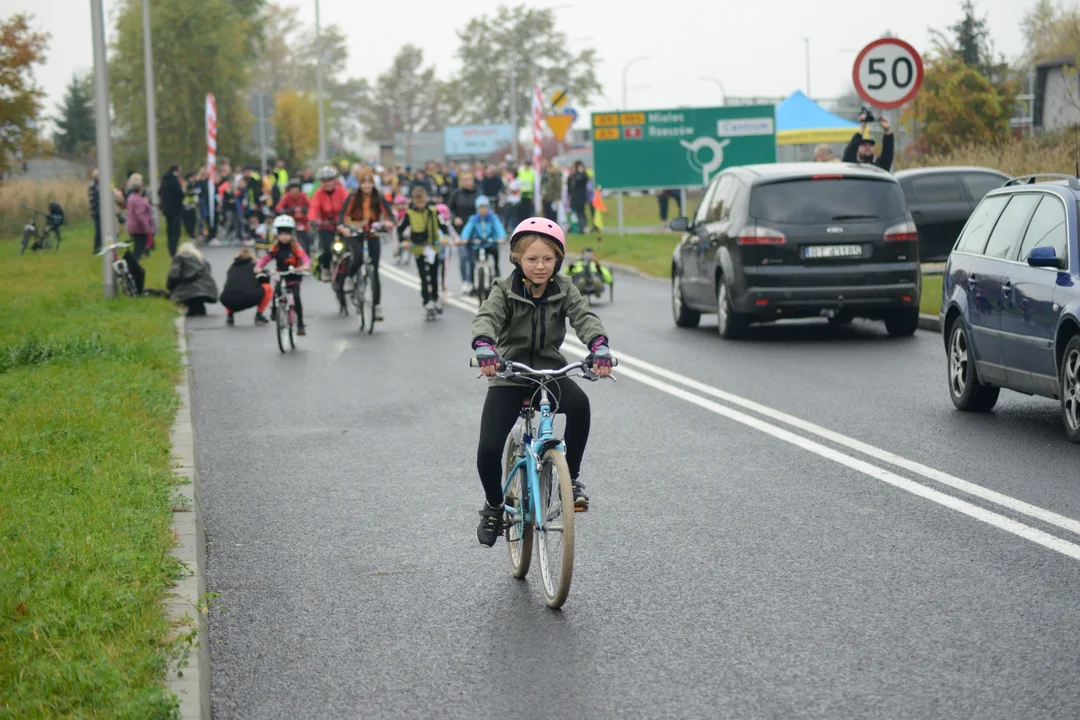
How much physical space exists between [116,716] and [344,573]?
2604 millimetres

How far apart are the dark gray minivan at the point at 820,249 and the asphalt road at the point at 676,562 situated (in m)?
3.09

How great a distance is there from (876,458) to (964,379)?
2.20 metres

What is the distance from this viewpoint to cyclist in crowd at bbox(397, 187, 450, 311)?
2155 cm

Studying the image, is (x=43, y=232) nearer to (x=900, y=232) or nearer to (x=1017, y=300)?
(x=900, y=232)

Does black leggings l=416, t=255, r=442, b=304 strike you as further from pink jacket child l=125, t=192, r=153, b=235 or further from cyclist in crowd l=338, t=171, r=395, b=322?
pink jacket child l=125, t=192, r=153, b=235

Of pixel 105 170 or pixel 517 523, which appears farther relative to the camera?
pixel 105 170

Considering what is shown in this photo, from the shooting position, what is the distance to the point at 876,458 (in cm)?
983

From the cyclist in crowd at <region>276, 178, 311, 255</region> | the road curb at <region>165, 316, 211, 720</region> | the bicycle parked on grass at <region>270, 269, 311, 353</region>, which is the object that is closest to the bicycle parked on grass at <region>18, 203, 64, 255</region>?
the cyclist in crowd at <region>276, 178, 311, 255</region>

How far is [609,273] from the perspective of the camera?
23.9 meters

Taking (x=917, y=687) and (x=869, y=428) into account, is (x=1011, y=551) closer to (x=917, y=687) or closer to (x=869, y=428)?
(x=917, y=687)

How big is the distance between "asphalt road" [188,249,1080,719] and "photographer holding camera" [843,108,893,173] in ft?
24.1

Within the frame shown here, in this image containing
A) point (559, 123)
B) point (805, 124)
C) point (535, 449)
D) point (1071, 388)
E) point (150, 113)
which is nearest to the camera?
point (535, 449)

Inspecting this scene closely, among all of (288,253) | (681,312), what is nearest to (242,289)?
(288,253)

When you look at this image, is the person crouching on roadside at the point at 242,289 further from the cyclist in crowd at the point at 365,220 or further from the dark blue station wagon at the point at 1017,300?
the dark blue station wagon at the point at 1017,300
